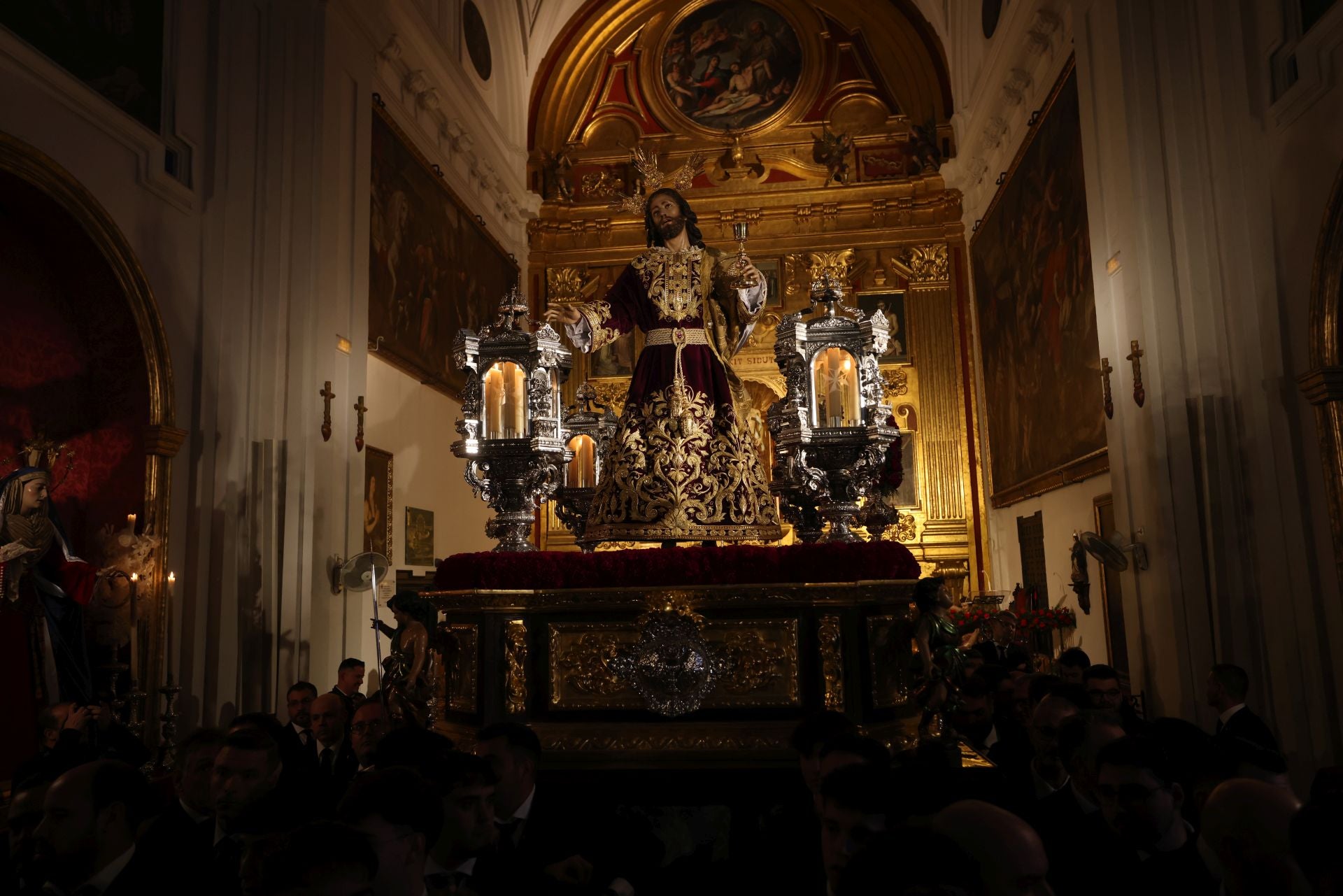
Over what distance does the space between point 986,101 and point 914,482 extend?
5.24 metres

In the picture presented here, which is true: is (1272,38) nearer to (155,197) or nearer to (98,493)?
(155,197)

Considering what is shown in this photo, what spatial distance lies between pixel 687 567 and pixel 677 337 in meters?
1.71

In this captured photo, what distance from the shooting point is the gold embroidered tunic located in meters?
5.65

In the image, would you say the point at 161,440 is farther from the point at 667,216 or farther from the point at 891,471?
the point at 891,471

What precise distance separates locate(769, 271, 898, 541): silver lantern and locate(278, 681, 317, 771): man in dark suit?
2842 mm

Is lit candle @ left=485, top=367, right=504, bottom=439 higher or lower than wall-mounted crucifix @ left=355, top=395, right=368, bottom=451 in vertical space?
lower

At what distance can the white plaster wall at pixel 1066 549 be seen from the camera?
9.98m

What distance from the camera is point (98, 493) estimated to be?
698 cm

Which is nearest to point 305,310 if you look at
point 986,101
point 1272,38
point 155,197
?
point 155,197

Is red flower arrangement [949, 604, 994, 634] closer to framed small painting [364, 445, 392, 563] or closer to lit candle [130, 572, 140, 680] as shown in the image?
framed small painting [364, 445, 392, 563]

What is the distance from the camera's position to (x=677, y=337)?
6.13 m

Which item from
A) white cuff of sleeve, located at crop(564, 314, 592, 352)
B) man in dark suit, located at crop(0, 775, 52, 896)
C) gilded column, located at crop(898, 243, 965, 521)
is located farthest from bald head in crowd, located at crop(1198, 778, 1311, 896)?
gilded column, located at crop(898, 243, 965, 521)

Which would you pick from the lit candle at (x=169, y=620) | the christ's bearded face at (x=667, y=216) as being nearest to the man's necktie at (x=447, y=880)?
the christ's bearded face at (x=667, y=216)

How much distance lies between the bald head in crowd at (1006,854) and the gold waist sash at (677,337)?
4345mm
